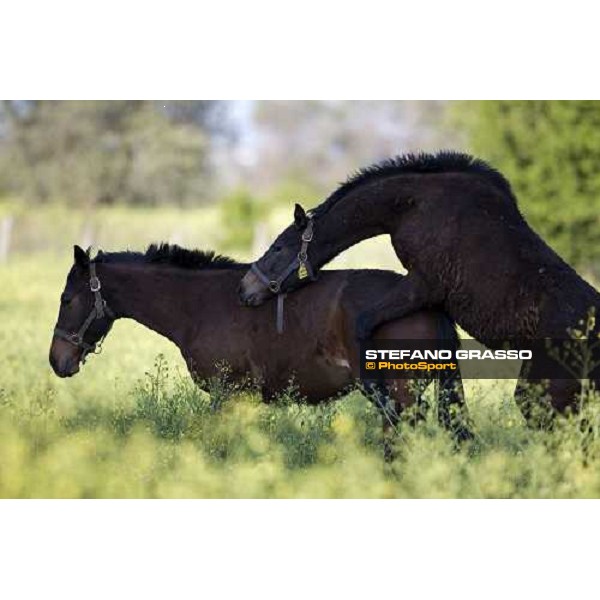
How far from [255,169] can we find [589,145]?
2.80 meters

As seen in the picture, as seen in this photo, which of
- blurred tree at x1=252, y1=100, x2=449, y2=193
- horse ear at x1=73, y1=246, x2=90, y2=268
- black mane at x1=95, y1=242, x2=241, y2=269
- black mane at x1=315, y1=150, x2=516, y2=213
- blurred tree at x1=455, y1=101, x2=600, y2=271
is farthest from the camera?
blurred tree at x1=455, y1=101, x2=600, y2=271

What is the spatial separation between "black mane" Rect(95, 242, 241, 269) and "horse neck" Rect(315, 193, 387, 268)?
649mm

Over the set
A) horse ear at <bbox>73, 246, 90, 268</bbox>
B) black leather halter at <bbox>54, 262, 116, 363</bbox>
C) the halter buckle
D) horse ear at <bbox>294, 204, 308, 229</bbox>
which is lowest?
black leather halter at <bbox>54, 262, 116, 363</bbox>

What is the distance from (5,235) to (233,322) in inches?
202

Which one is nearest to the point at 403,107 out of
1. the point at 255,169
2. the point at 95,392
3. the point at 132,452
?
the point at 255,169

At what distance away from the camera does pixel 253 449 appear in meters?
6.21

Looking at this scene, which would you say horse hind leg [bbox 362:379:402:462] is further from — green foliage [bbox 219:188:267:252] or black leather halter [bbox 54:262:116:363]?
green foliage [bbox 219:188:267:252]

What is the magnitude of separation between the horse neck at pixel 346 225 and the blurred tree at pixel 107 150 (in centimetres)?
145

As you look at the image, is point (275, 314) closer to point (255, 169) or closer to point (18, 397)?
point (18, 397)

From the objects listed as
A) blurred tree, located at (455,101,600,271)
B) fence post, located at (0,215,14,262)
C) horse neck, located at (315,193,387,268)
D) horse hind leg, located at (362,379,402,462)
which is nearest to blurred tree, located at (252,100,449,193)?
blurred tree, located at (455,101,600,271)

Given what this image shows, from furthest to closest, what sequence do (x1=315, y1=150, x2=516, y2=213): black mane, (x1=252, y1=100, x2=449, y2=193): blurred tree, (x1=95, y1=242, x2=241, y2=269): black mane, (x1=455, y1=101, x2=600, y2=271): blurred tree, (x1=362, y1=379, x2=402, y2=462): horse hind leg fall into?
1. (x1=455, y1=101, x2=600, y2=271): blurred tree
2. (x1=252, y1=100, x2=449, y2=193): blurred tree
3. (x1=95, y1=242, x2=241, y2=269): black mane
4. (x1=315, y1=150, x2=516, y2=213): black mane
5. (x1=362, y1=379, x2=402, y2=462): horse hind leg

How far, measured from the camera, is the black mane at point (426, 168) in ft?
20.7

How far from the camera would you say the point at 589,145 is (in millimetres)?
9102

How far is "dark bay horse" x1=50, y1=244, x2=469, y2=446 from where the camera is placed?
6.15m
